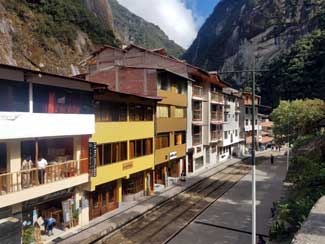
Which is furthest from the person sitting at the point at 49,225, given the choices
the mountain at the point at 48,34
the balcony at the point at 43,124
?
the mountain at the point at 48,34

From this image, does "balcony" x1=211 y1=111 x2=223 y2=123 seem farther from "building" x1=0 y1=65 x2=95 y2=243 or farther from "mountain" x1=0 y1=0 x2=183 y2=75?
"mountain" x1=0 y1=0 x2=183 y2=75

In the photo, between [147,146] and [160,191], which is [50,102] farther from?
[160,191]

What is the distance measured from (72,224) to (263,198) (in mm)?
17680

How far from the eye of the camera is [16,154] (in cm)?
1622

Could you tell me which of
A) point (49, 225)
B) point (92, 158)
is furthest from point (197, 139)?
point (49, 225)

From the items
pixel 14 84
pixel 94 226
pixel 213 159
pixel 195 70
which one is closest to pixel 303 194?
pixel 94 226

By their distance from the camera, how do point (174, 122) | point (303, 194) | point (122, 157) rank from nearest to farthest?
point (303, 194) → point (122, 157) → point (174, 122)

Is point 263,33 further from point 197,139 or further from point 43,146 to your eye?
point 43,146

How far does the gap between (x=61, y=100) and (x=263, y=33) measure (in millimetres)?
115112

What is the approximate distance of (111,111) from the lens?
77.4 ft

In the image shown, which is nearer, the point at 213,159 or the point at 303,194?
the point at 303,194

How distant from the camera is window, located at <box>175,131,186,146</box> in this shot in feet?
118

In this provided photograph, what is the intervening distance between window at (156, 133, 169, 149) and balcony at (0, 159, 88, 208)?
1161 centimetres

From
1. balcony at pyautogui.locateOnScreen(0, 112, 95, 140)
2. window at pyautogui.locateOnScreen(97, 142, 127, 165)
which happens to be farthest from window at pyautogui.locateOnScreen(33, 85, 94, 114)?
window at pyautogui.locateOnScreen(97, 142, 127, 165)
